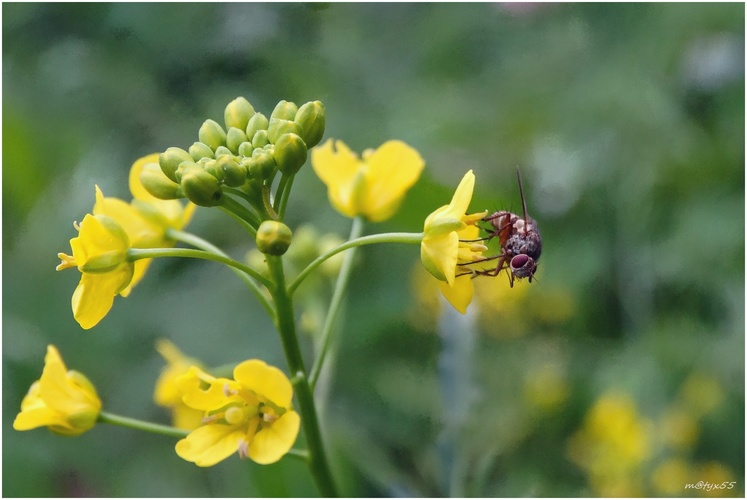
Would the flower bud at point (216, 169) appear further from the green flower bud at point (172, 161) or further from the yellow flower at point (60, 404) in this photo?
the yellow flower at point (60, 404)

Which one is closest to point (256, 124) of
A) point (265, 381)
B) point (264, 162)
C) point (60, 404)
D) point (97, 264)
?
point (264, 162)

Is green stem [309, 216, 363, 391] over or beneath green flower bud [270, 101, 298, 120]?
beneath

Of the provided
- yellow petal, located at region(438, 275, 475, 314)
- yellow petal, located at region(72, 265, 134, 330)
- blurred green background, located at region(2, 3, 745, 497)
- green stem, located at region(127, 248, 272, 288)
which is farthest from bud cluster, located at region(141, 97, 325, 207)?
blurred green background, located at region(2, 3, 745, 497)

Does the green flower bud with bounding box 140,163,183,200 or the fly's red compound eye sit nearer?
the green flower bud with bounding box 140,163,183,200

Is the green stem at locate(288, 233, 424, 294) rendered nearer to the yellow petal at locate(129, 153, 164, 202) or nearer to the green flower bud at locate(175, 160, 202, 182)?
the green flower bud at locate(175, 160, 202, 182)

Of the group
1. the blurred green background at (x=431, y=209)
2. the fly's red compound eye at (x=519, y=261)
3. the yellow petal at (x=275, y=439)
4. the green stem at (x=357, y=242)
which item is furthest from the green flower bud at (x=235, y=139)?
the blurred green background at (x=431, y=209)

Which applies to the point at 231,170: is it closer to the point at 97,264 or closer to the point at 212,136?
the point at 212,136
